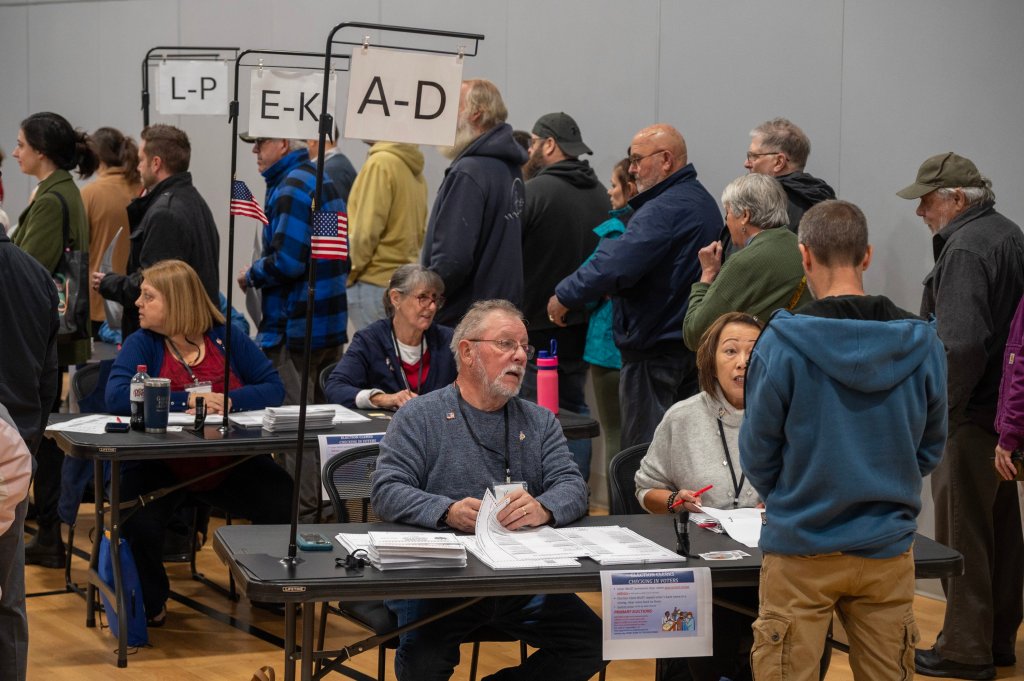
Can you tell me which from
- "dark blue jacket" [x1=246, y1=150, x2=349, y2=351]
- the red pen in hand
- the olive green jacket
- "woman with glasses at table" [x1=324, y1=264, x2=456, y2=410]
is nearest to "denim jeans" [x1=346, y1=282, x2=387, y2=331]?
"dark blue jacket" [x1=246, y1=150, x2=349, y2=351]

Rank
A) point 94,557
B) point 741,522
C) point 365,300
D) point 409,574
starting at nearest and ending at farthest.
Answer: point 409,574, point 741,522, point 94,557, point 365,300

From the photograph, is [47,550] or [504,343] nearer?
[504,343]

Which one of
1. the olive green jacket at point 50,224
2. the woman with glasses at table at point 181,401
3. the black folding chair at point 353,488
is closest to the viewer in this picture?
the black folding chair at point 353,488

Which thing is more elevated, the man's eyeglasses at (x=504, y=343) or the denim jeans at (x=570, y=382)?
the man's eyeglasses at (x=504, y=343)

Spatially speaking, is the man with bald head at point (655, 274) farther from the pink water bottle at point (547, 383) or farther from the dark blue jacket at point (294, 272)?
the dark blue jacket at point (294, 272)

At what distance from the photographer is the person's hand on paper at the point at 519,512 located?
3.26 m

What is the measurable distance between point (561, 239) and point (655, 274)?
82 centimetres

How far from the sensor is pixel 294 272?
5996 mm

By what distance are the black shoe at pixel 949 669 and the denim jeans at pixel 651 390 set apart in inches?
55.4

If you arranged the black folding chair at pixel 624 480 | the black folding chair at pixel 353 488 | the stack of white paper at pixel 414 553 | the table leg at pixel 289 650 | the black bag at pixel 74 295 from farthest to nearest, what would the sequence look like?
the black bag at pixel 74 295 → the black folding chair at pixel 624 480 → the black folding chair at pixel 353 488 → the table leg at pixel 289 650 → the stack of white paper at pixel 414 553

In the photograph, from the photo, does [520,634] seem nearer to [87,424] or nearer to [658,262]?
[87,424]

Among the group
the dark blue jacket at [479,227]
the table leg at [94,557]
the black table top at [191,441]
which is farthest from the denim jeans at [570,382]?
the table leg at [94,557]

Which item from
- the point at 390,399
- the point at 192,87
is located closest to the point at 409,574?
the point at 390,399

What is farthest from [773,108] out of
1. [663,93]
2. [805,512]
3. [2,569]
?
Result: [2,569]
